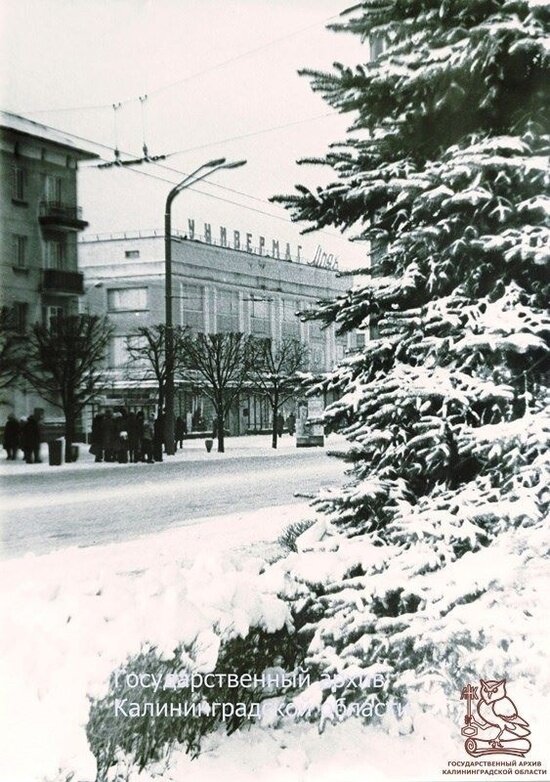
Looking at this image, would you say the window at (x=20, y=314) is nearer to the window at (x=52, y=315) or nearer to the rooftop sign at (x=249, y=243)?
the window at (x=52, y=315)

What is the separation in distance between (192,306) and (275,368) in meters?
0.66

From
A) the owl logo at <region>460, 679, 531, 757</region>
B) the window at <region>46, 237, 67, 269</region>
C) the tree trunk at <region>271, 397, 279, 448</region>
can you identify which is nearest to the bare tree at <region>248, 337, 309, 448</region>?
the tree trunk at <region>271, 397, 279, 448</region>

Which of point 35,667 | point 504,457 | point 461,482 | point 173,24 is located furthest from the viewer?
point 173,24

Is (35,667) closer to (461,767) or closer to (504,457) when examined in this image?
(461,767)

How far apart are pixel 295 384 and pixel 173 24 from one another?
2.25 meters

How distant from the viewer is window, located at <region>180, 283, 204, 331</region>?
495cm

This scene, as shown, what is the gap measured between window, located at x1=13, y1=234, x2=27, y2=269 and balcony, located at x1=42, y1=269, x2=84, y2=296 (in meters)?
0.19

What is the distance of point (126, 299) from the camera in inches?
192

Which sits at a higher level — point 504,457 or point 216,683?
point 504,457

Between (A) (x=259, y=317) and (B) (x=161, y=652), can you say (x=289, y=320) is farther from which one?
(B) (x=161, y=652)

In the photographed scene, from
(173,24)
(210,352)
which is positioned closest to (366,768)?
(210,352)

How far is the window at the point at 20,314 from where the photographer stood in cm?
455

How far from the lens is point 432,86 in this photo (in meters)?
4.07

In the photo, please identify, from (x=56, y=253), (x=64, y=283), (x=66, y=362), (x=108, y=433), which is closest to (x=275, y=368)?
(x=108, y=433)
